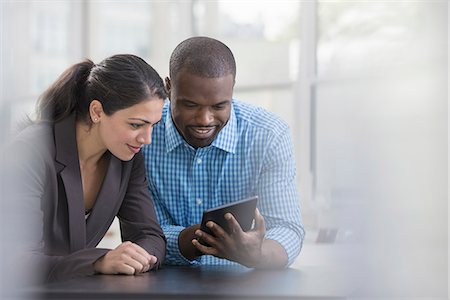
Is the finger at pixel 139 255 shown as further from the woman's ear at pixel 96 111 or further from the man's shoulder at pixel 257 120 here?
the man's shoulder at pixel 257 120

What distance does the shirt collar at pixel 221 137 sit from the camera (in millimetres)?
1428

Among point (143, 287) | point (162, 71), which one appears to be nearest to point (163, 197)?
point (143, 287)

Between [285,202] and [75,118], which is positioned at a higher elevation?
[75,118]

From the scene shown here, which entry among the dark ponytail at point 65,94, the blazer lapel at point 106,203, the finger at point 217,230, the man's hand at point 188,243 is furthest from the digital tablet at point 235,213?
the dark ponytail at point 65,94

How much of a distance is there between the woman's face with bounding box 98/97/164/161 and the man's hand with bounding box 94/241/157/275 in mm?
168

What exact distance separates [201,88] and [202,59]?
0.07 metres

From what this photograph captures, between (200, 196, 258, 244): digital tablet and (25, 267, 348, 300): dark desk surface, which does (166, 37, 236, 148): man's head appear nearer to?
(200, 196, 258, 244): digital tablet

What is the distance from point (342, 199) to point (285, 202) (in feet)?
2.48

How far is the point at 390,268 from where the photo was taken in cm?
63

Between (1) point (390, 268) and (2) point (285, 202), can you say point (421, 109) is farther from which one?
(2) point (285, 202)

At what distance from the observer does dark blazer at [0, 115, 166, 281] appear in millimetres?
1148

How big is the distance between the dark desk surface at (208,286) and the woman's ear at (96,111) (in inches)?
13.0

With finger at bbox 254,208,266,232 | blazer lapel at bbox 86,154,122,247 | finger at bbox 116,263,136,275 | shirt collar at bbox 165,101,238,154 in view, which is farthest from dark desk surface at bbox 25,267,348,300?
shirt collar at bbox 165,101,238,154

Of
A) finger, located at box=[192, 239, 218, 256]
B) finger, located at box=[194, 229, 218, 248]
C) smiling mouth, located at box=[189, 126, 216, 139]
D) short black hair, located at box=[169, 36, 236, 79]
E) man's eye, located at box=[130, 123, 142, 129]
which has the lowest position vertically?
finger, located at box=[192, 239, 218, 256]
